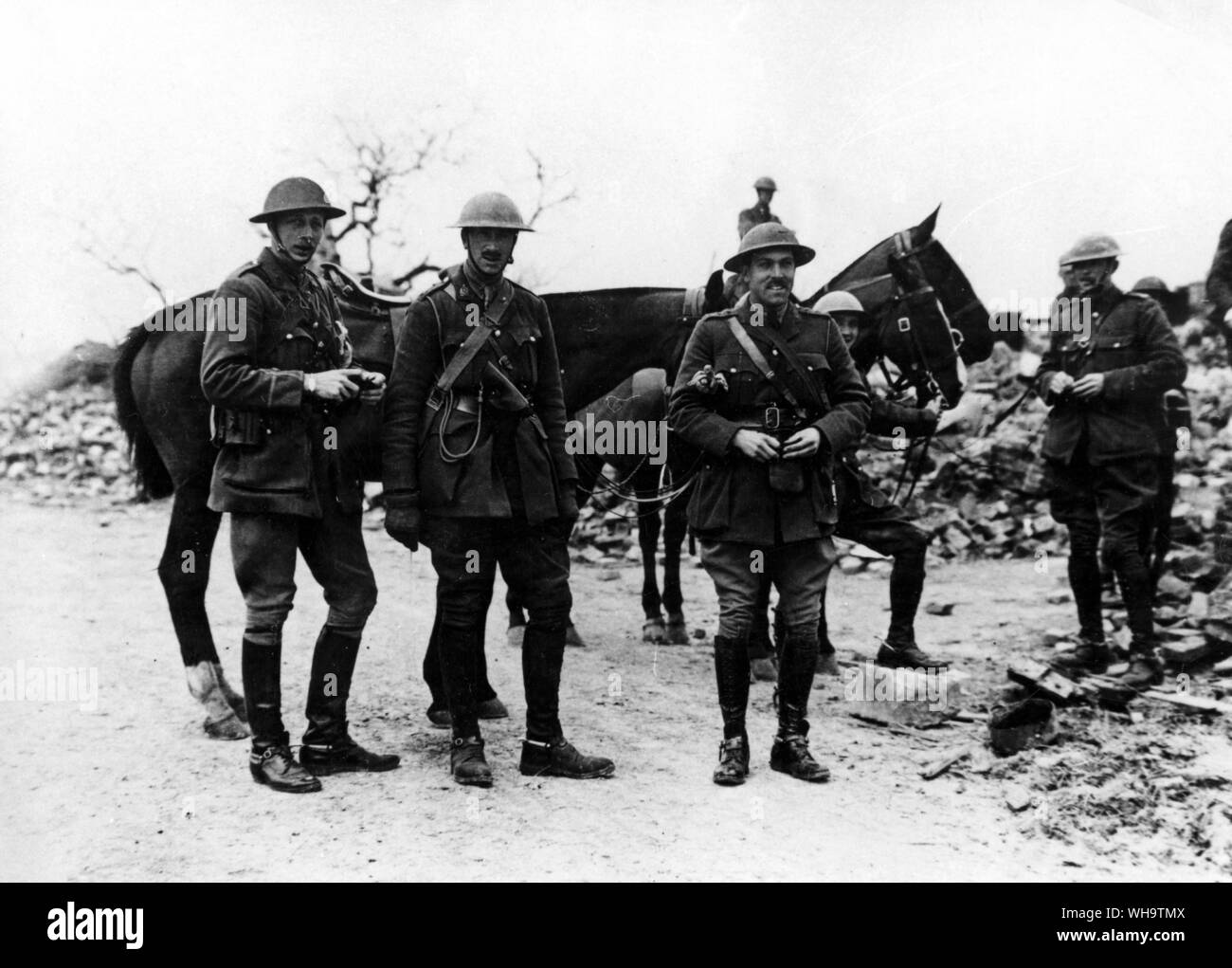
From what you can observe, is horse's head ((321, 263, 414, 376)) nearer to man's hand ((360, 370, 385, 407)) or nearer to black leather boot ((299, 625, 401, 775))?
man's hand ((360, 370, 385, 407))

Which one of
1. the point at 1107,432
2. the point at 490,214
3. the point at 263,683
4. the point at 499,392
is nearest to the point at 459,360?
the point at 499,392

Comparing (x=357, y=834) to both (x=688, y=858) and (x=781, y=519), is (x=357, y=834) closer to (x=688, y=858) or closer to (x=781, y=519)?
(x=688, y=858)

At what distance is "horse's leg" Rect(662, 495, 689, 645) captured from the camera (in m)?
7.32

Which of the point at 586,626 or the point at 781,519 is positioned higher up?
the point at 781,519

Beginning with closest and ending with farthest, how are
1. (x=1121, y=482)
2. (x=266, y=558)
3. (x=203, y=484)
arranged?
(x=266, y=558)
(x=203, y=484)
(x=1121, y=482)

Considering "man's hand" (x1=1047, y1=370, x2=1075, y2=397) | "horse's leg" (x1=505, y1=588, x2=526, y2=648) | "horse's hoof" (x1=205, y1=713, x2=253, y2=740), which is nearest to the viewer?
"horse's hoof" (x1=205, y1=713, x2=253, y2=740)

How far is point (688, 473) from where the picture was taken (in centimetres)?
628

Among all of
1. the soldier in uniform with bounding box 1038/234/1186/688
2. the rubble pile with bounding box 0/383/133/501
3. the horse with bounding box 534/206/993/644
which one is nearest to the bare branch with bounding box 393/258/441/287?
the rubble pile with bounding box 0/383/133/501

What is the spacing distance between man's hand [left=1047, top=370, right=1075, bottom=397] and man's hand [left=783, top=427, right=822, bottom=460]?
2624mm

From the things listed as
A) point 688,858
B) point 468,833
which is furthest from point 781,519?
point 468,833

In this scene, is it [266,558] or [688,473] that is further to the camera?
[688,473]

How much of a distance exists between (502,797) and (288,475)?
1.55m

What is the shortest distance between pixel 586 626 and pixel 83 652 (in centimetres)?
335

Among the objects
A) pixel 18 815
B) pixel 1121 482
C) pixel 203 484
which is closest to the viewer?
pixel 18 815
